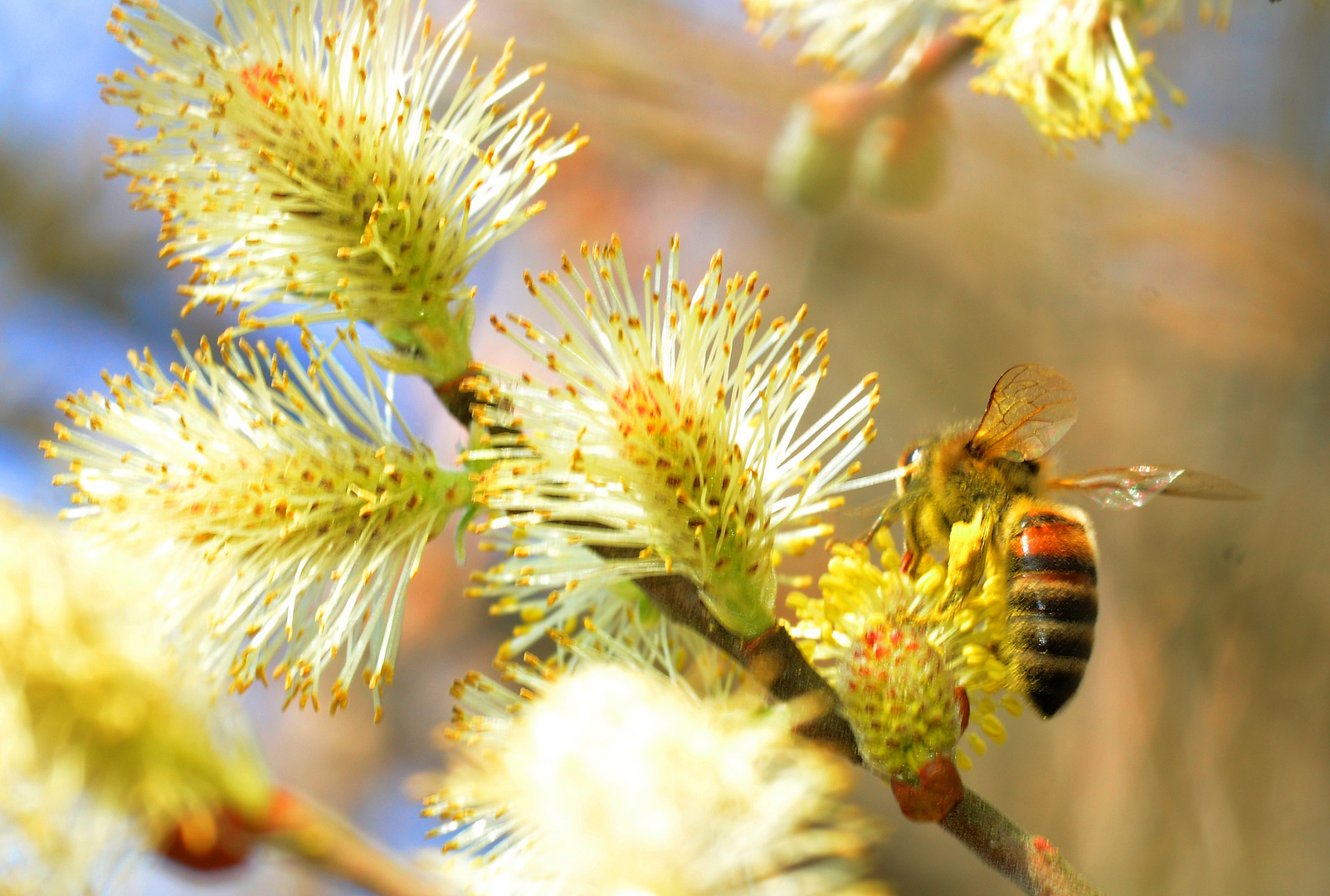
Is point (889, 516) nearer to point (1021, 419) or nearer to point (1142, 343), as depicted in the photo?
point (1021, 419)

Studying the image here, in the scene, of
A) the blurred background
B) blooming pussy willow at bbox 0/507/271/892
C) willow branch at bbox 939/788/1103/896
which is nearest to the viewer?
blooming pussy willow at bbox 0/507/271/892

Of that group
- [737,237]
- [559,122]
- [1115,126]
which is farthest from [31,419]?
[1115,126]

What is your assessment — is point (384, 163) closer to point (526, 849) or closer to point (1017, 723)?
point (526, 849)

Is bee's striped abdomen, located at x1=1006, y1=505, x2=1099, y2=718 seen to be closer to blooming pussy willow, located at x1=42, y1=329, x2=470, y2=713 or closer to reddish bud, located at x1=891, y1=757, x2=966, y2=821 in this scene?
reddish bud, located at x1=891, y1=757, x2=966, y2=821

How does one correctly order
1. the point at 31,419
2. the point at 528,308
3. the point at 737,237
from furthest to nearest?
the point at 31,419
the point at 737,237
the point at 528,308

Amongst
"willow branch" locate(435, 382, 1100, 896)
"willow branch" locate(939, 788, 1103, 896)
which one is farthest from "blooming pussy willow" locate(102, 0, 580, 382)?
"willow branch" locate(939, 788, 1103, 896)

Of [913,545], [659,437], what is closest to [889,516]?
[913,545]
